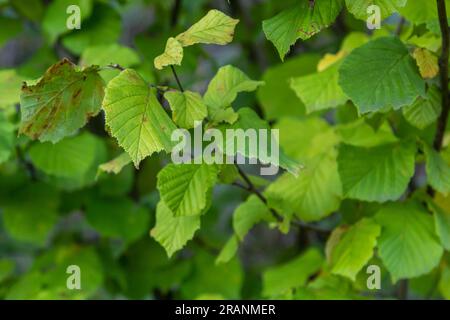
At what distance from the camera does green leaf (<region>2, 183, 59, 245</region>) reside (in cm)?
184

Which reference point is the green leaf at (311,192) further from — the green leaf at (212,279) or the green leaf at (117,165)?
the green leaf at (212,279)

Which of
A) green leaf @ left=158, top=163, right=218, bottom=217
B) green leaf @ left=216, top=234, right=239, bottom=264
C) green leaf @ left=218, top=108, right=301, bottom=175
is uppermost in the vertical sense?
green leaf @ left=218, top=108, right=301, bottom=175

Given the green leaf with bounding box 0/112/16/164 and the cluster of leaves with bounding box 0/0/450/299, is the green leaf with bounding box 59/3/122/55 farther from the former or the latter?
the green leaf with bounding box 0/112/16/164

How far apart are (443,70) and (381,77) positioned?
0.11m

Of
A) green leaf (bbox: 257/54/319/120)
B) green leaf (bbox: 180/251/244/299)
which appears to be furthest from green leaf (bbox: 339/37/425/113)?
green leaf (bbox: 180/251/244/299)

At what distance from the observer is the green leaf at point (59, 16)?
183cm

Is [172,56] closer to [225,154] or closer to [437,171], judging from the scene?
[225,154]

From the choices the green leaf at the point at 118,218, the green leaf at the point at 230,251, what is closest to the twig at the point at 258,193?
the green leaf at the point at 230,251

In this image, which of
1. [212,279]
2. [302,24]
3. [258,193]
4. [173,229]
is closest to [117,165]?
[173,229]

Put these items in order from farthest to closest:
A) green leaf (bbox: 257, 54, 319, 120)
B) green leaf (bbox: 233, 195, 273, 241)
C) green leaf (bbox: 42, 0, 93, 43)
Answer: green leaf (bbox: 257, 54, 319, 120), green leaf (bbox: 42, 0, 93, 43), green leaf (bbox: 233, 195, 273, 241)

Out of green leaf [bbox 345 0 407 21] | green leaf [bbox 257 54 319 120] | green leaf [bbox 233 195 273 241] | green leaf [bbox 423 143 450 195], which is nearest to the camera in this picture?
green leaf [bbox 345 0 407 21]

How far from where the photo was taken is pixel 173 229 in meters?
1.29

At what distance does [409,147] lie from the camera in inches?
53.7

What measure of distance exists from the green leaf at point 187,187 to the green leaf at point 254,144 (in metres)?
0.06
